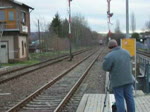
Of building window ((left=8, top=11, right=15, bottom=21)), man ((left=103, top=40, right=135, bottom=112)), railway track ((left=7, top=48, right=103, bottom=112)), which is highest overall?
building window ((left=8, top=11, right=15, bottom=21))

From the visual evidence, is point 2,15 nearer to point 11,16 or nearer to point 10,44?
point 11,16

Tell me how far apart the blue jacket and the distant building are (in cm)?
3284

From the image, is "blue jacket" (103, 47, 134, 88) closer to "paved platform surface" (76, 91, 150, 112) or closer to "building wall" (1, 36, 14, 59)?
"paved platform surface" (76, 91, 150, 112)

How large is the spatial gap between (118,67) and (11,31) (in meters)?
34.5

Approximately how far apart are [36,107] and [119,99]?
4.20 metres

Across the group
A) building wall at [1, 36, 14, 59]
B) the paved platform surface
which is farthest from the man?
building wall at [1, 36, 14, 59]

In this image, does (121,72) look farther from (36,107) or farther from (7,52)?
(7,52)

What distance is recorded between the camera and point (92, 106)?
11695mm

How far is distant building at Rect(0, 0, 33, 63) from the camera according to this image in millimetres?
41719

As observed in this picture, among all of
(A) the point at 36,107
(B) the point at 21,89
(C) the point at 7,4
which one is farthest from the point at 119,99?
(C) the point at 7,4

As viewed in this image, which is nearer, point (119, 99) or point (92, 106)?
point (119, 99)

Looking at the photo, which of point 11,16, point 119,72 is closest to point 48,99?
point 119,72

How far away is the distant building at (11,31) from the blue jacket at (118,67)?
32.8 meters

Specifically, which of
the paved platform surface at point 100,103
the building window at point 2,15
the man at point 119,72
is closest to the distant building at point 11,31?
the building window at point 2,15
